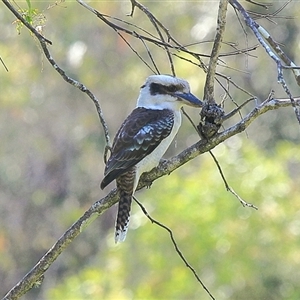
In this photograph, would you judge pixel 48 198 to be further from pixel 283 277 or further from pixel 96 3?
pixel 283 277

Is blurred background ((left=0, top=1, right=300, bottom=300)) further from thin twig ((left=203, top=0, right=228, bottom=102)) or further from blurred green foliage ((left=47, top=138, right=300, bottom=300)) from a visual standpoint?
thin twig ((left=203, top=0, right=228, bottom=102))

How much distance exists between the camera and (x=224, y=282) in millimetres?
5594

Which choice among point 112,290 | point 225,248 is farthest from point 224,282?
point 112,290

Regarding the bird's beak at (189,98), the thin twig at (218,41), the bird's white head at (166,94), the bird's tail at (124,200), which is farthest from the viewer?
the bird's white head at (166,94)

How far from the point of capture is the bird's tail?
8.93 feet

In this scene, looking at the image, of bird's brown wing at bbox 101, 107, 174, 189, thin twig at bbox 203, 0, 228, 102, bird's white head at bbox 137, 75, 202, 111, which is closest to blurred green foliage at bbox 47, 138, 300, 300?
bird's white head at bbox 137, 75, 202, 111

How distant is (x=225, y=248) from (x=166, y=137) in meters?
2.92

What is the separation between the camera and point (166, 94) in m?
3.07

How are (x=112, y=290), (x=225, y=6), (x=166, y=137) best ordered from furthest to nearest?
(x=112, y=290) < (x=166, y=137) < (x=225, y=6)

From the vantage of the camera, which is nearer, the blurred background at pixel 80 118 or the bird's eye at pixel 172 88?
the bird's eye at pixel 172 88

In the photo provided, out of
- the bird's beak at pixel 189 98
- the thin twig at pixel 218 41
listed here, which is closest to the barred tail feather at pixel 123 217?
the bird's beak at pixel 189 98

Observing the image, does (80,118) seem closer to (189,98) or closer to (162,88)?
(162,88)

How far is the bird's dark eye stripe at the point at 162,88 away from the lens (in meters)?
3.01

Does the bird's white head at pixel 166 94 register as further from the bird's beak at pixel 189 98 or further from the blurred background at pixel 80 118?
the blurred background at pixel 80 118
